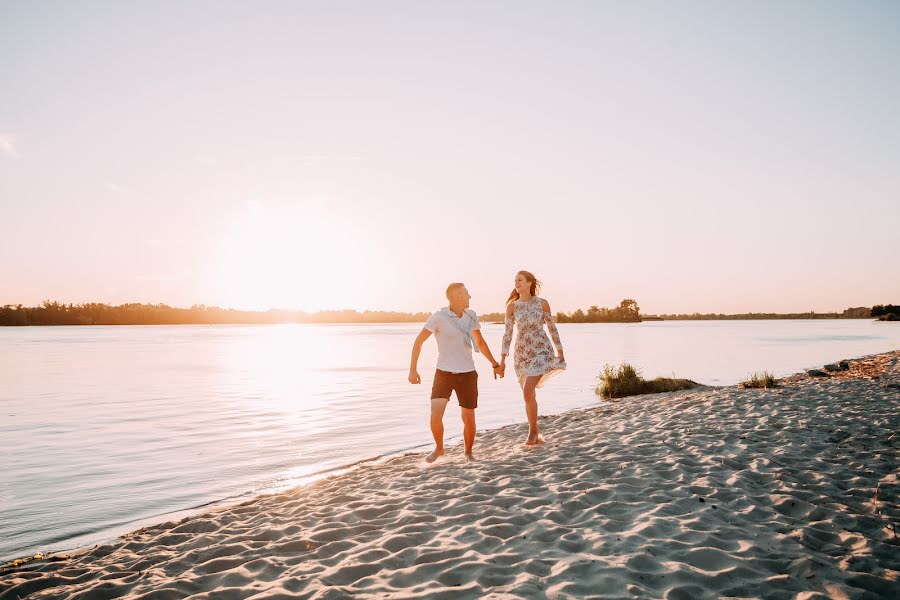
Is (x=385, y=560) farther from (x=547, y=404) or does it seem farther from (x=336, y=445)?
(x=547, y=404)

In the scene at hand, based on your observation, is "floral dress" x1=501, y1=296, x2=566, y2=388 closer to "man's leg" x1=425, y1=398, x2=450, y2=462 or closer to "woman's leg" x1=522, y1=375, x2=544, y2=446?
"woman's leg" x1=522, y1=375, x2=544, y2=446

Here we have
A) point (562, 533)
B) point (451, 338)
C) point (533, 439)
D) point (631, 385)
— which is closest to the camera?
point (562, 533)

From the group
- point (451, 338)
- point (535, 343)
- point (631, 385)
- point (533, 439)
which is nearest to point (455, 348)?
point (451, 338)

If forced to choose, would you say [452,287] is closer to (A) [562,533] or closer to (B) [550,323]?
(B) [550,323]

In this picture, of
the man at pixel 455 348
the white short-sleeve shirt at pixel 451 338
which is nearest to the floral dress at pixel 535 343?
the man at pixel 455 348

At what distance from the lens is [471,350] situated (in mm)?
7727

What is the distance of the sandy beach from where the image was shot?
3936 mm

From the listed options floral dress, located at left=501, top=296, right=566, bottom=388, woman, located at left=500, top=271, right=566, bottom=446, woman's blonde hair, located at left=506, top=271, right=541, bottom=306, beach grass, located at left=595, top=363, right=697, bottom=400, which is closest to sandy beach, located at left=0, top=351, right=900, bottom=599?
woman, located at left=500, top=271, right=566, bottom=446

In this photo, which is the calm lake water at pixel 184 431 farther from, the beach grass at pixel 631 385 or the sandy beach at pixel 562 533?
the sandy beach at pixel 562 533

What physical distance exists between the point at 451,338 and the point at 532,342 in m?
1.40

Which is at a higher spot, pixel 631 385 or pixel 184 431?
pixel 631 385

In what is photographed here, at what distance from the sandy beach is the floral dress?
1.21 metres

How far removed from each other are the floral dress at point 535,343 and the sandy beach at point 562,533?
1206 mm

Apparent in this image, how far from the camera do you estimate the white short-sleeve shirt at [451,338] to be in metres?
7.66
